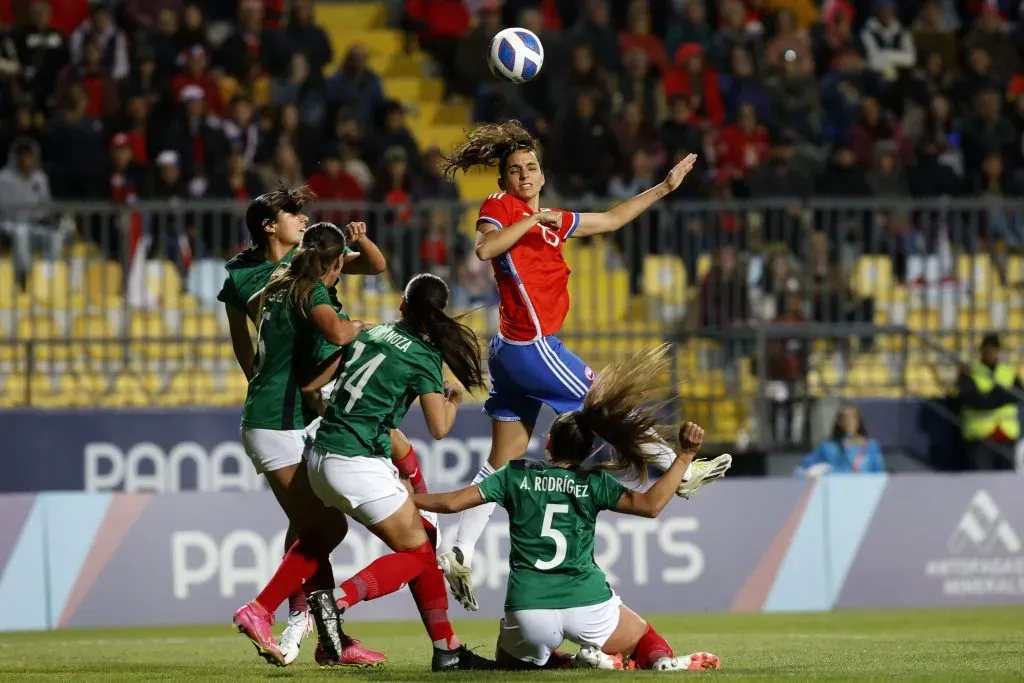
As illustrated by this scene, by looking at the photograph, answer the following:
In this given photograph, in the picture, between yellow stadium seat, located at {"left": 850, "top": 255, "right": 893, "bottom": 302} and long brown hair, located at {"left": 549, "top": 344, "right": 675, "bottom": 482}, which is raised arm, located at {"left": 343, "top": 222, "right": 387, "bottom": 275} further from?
yellow stadium seat, located at {"left": 850, "top": 255, "right": 893, "bottom": 302}

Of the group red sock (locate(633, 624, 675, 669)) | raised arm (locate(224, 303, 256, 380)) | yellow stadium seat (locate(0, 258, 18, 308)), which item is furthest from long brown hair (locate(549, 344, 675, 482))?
yellow stadium seat (locate(0, 258, 18, 308))

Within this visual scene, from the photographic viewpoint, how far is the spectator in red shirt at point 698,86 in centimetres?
2067

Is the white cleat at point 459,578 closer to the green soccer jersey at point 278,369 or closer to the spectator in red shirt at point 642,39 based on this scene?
the green soccer jersey at point 278,369

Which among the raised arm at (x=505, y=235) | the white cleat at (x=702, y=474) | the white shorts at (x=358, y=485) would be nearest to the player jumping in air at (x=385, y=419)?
the white shorts at (x=358, y=485)

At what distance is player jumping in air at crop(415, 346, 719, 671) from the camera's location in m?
7.86

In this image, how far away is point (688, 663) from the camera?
8102 millimetres

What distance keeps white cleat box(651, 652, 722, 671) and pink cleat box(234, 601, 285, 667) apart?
176cm

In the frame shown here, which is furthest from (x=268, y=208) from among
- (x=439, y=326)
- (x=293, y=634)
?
(x=293, y=634)

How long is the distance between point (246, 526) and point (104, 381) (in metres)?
2.88

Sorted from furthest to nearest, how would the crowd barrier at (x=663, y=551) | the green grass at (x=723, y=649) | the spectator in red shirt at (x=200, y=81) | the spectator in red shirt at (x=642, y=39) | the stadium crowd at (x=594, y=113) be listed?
1. the spectator in red shirt at (x=642, y=39)
2. the spectator in red shirt at (x=200, y=81)
3. the stadium crowd at (x=594, y=113)
4. the crowd barrier at (x=663, y=551)
5. the green grass at (x=723, y=649)

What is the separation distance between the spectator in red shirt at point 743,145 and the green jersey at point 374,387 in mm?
11591

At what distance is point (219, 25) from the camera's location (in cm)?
2131

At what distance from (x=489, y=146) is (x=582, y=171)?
9.43 m

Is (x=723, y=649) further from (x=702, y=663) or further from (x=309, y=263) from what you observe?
(x=309, y=263)
